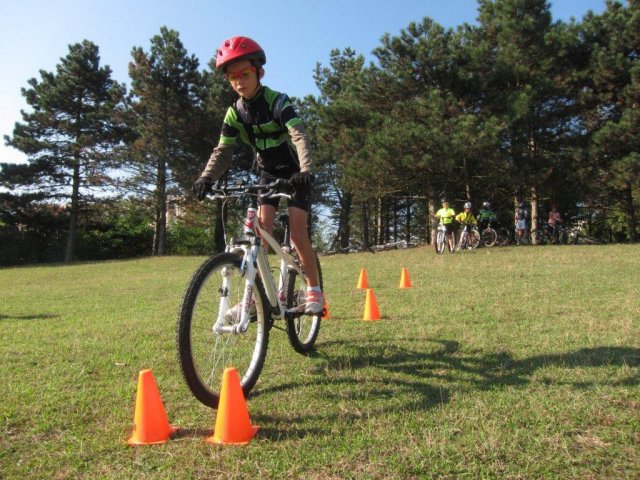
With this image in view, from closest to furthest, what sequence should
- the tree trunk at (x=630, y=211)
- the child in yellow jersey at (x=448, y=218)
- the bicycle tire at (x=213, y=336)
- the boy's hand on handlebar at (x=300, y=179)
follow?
1. the bicycle tire at (x=213, y=336)
2. the boy's hand on handlebar at (x=300, y=179)
3. the child in yellow jersey at (x=448, y=218)
4. the tree trunk at (x=630, y=211)

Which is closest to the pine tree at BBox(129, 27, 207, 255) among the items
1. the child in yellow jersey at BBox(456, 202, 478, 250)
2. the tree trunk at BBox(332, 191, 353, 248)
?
the tree trunk at BBox(332, 191, 353, 248)

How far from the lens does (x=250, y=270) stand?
318 cm

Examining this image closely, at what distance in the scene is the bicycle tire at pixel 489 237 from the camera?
807 inches

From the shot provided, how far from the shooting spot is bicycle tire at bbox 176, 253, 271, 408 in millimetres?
2707

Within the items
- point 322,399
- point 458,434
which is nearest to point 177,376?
point 322,399

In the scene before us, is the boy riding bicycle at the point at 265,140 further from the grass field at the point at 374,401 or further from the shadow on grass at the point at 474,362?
the grass field at the point at 374,401

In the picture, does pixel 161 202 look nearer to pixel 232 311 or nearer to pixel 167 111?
pixel 167 111

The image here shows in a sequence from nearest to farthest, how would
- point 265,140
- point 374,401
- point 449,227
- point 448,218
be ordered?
point 374,401 → point 265,140 → point 448,218 → point 449,227

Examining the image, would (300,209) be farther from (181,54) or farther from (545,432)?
(181,54)

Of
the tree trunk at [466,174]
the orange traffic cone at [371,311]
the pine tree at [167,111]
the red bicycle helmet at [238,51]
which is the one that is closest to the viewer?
the red bicycle helmet at [238,51]

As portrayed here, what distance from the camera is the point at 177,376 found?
3.70 metres

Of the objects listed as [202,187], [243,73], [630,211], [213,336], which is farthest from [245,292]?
[630,211]

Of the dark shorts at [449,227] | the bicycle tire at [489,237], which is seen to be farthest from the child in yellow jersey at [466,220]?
the bicycle tire at [489,237]

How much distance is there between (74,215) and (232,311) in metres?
33.8
